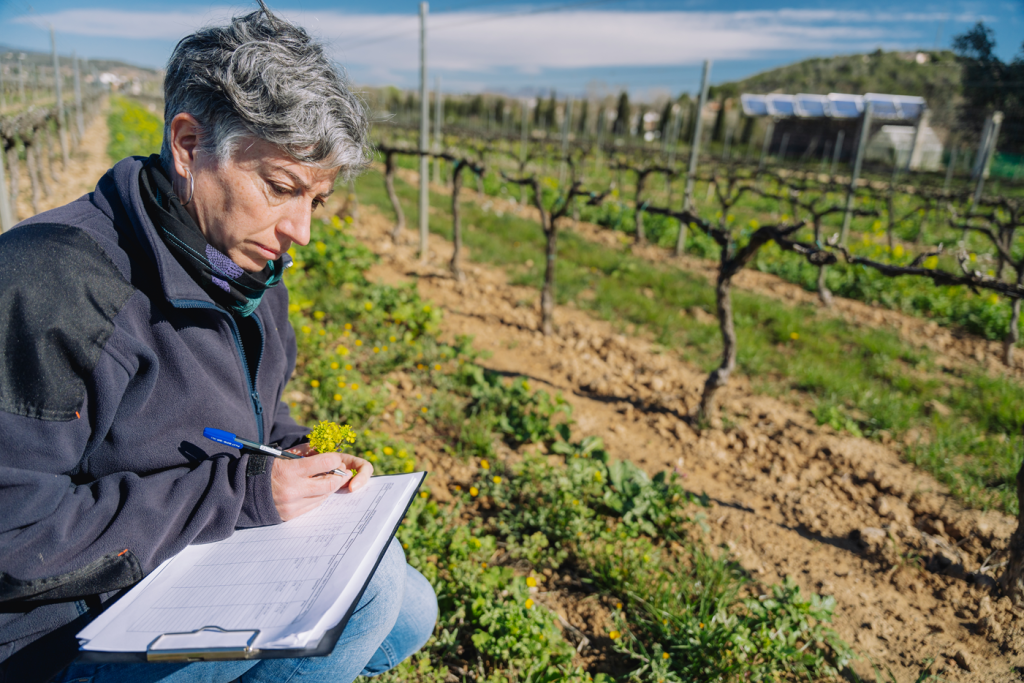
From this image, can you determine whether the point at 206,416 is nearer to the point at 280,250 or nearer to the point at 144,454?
the point at 144,454

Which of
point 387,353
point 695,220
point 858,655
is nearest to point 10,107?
point 387,353

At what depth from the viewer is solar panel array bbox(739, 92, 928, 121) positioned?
113 feet

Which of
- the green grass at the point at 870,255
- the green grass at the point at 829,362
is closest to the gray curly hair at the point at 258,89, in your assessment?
the green grass at the point at 829,362

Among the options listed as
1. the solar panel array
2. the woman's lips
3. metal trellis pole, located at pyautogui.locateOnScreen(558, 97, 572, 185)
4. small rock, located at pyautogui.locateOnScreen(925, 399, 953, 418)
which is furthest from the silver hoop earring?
the solar panel array

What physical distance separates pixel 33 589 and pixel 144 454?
28 cm

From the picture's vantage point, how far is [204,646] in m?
0.92

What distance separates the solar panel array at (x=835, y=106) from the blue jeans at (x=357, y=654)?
39928mm

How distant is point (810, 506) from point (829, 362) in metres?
2.64

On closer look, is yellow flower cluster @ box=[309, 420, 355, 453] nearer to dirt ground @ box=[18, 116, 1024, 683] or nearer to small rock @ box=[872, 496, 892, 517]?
dirt ground @ box=[18, 116, 1024, 683]

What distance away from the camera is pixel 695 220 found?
437cm

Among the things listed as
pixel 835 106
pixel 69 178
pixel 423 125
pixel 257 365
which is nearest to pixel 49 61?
pixel 69 178

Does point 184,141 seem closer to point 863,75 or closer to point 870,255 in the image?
point 870,255

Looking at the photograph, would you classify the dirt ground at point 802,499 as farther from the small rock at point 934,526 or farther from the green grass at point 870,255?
the green grass at point 870,255

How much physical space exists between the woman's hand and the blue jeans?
22cm
